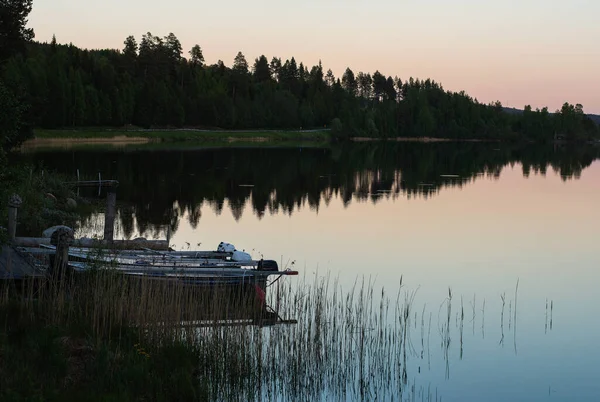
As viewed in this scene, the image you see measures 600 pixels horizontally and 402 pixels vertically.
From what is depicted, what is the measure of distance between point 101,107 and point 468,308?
122675 mm

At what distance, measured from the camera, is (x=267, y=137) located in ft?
529

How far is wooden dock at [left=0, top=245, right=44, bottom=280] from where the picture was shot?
56.3ft

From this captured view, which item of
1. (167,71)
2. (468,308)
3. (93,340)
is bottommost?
(468,308)

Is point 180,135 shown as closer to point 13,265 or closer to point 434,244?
point 434,244

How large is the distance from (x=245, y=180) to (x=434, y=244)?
102ft

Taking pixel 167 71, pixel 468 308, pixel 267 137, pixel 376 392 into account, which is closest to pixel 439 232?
pixel 468 308

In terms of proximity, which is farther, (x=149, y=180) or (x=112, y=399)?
(x=149, y=180)

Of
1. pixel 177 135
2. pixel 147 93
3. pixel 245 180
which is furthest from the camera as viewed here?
pixel 147 93

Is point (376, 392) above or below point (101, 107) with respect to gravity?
below

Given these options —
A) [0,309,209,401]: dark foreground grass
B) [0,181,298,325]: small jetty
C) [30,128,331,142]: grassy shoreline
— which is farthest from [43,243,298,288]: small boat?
[30,128,331,142]: grassy shoreline

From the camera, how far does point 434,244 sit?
35062 millimetres

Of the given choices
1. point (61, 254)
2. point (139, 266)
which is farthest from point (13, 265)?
point (139, 266)

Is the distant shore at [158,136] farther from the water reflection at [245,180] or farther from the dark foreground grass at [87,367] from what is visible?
the dark foreground grass at [87,367]

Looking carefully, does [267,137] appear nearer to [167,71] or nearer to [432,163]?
[167,71]
